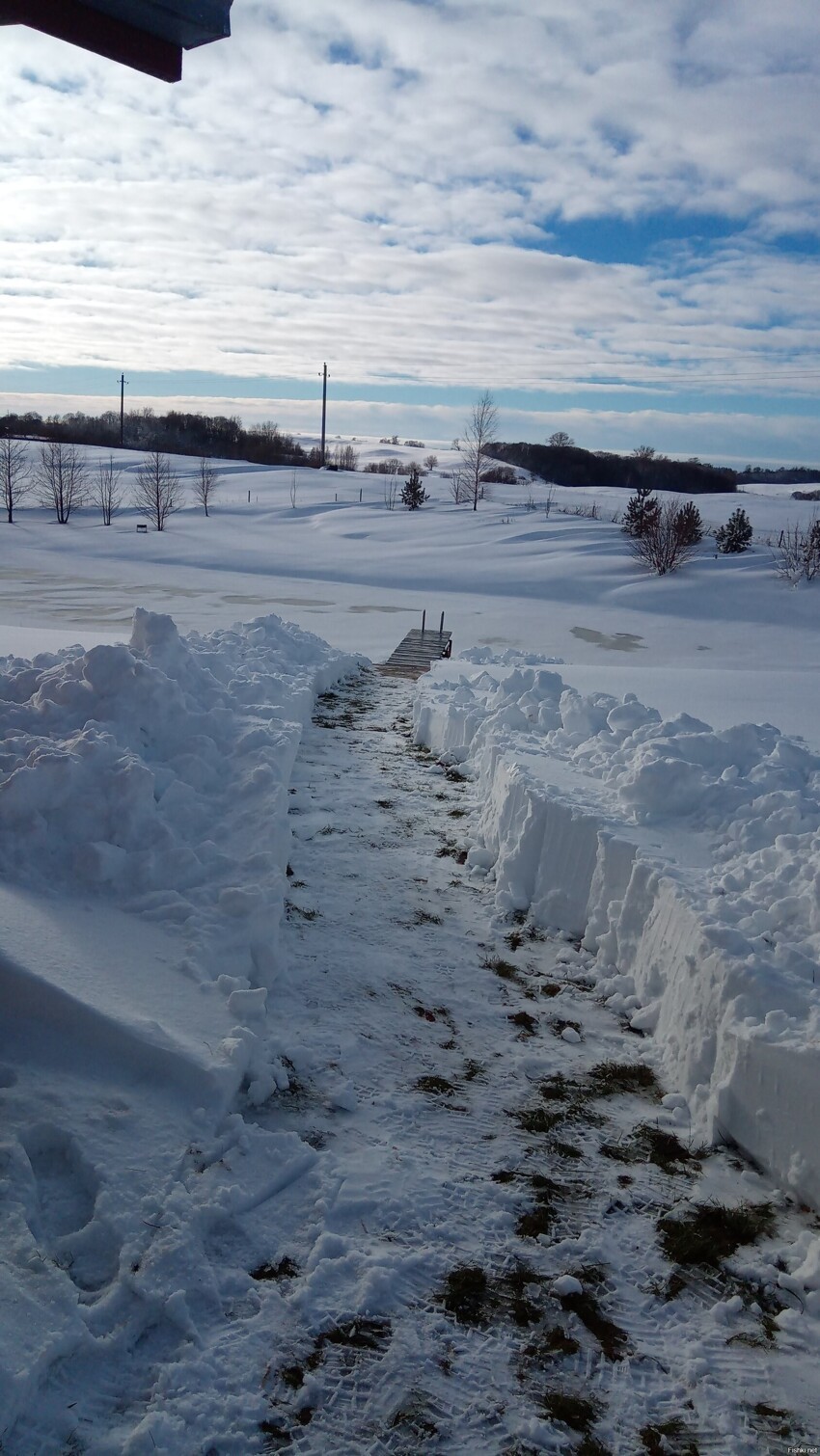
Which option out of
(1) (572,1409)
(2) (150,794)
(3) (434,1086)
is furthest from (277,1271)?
(2) (150,794)

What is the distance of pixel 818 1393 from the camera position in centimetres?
235

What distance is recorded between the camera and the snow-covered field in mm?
2291

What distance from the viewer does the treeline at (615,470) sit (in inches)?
2864

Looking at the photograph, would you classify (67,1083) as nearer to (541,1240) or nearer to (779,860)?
(541,1240)

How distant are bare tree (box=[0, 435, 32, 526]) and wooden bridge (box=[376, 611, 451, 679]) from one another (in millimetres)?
29417

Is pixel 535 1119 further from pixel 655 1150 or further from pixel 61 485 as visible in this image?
pixel 61 485

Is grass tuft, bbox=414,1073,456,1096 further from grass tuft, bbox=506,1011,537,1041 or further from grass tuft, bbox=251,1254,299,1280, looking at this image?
grass tuft, bbox=251,1254,299,1280

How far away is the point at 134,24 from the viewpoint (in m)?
3.02

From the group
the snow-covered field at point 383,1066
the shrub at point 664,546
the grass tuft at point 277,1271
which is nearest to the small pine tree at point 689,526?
the shrub at point 664,546

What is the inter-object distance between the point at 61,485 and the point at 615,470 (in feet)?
154

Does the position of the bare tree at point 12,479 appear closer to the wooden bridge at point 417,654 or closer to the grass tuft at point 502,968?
the wooden bridge at point 417,654

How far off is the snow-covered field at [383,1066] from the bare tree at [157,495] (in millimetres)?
35266

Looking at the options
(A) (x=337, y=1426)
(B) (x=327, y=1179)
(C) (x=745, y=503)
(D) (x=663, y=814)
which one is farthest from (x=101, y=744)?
(C) (x=745, y=503)

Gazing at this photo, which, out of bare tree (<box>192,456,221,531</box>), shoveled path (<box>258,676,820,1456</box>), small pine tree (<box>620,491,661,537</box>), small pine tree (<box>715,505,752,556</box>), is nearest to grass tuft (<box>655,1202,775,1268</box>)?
shoveled path (<box>258,676,820,1456</box>)
